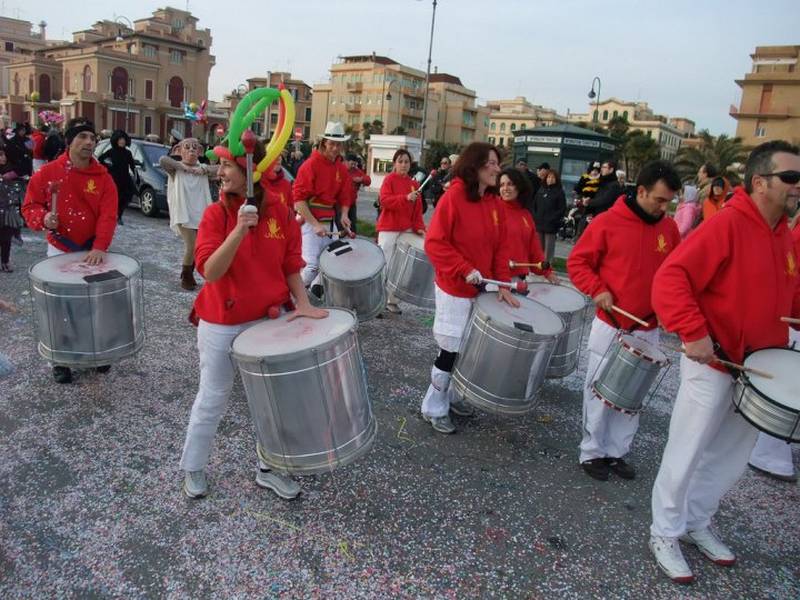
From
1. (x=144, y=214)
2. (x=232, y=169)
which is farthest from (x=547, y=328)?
(x=144, y=214)

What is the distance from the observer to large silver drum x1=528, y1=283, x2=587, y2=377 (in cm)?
447

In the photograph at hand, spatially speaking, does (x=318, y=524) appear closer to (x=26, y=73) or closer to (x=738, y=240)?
(x=738, y=240)

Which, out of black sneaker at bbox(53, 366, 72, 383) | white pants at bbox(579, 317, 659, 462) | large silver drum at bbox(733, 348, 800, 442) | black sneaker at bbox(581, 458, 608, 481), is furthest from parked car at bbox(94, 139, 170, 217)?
large silver drum at bbox(733, 348, 800, 442)

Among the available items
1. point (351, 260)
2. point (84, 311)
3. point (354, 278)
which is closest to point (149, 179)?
point (351, 260)

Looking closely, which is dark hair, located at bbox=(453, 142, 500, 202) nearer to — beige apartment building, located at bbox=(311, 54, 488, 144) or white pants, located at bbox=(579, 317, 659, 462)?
white pants, located at bbox=(579, 317, 659, 462)

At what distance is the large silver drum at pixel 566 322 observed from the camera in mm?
4469

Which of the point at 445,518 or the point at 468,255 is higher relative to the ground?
the point at 468,255

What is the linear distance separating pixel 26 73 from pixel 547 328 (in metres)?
82.7

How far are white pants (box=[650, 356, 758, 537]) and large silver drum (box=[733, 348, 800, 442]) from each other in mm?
119

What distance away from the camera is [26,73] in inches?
2712

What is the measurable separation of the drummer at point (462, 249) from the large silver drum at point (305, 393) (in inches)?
51.8

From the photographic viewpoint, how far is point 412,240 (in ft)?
20.0

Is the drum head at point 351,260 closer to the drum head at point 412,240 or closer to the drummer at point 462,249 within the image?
the drum head at point 412,240

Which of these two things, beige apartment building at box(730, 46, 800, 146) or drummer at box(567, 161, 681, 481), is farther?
beige apartment building at box(730, 46, 800, 146)
